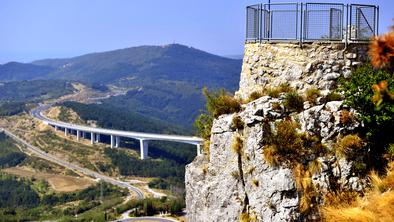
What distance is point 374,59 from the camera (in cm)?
893

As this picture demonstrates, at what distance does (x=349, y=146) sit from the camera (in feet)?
42.0

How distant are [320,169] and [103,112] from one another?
16881cm

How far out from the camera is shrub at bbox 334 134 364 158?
1279 centimetres

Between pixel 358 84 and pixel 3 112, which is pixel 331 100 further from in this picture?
pixel 3 112

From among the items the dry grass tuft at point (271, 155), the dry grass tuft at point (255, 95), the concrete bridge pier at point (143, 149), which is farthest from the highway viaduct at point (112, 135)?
the dry grass tuft at point (271, 155)

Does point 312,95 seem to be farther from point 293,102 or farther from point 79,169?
point 79,169

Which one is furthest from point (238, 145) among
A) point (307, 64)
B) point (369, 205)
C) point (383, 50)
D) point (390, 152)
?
point (383, 50)

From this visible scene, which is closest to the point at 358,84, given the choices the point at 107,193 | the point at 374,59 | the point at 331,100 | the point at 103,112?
the point at 331,100

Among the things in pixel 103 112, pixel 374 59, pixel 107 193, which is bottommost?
pixel 107 193

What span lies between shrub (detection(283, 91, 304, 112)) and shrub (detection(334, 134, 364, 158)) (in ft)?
5.00

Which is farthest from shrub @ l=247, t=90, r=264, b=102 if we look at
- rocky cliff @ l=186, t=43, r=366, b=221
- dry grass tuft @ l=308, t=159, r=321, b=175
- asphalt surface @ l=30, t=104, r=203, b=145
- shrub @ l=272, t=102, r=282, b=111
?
asphalt surface @ l=30, t=104, r=203, b=145

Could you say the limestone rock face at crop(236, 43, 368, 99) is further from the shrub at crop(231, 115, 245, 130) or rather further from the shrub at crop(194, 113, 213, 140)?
the shrub at crop(194, 113, 213, 140)

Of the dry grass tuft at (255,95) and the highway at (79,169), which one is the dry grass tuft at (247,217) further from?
the highway at (79,169)

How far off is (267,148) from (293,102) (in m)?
1.56
